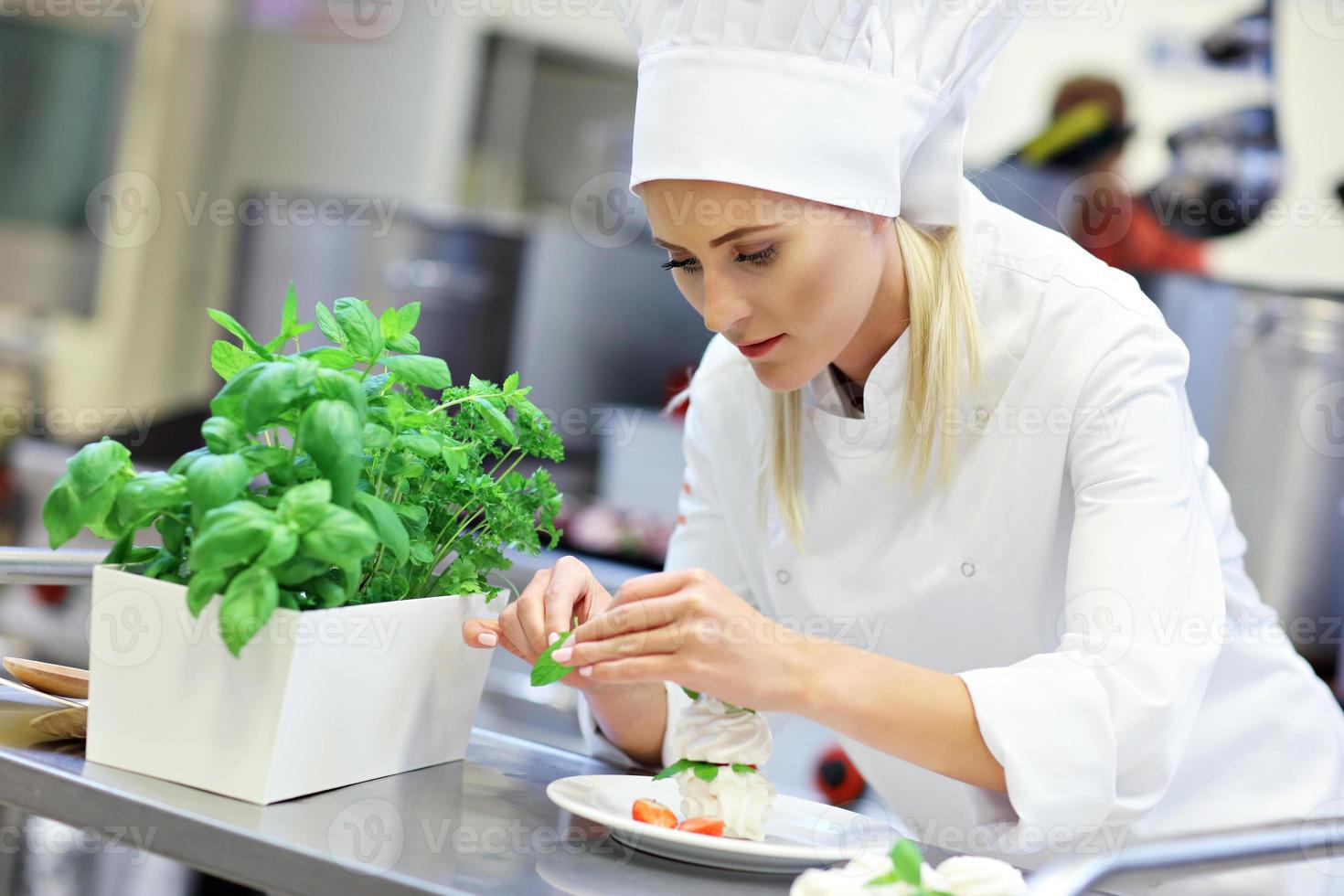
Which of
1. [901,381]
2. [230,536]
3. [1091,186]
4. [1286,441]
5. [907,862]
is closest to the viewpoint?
[907,862]

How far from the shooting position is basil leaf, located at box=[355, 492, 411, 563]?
90 centimetres

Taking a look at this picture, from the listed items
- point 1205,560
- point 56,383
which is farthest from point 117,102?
point 1205,560

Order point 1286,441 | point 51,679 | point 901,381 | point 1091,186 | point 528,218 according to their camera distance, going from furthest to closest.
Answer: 1. point 528,218
2. point 1091,186
3. point 1286,441
4. point 901,381
5. point 51,679

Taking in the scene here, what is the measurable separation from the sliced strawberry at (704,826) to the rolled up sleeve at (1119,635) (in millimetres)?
206

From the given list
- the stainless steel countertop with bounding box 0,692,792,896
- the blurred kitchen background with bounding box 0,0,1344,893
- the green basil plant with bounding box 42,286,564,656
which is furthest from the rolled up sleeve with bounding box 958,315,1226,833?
the blurred kitchen background with bounding box 0,0,1344,893

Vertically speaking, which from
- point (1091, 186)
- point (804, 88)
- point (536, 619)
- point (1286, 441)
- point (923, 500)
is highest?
point (1091, 186)

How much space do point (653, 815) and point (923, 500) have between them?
48 cm

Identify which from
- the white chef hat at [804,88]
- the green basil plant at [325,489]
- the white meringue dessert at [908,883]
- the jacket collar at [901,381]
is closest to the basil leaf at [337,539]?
the green basil plant at [325,489]

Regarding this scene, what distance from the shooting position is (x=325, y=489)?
2.81 ft

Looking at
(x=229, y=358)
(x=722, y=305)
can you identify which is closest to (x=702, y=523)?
(x=722, y=305)

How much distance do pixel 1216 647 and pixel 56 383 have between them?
Answer: 180 inches

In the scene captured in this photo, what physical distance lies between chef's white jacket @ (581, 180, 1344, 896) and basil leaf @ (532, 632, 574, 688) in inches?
12.1

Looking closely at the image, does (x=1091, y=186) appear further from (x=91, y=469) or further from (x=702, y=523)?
(x=91, y=469)

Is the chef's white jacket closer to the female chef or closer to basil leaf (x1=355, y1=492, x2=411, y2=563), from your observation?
the female chef
